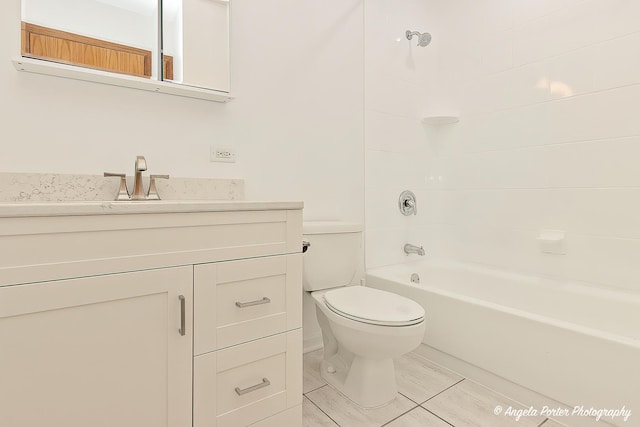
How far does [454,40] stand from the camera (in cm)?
243

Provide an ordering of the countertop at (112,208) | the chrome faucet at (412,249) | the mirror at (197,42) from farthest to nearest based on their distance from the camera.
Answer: the chrome faucet at (412,249) → the mirror at (197,42) → the countertop at (112,208)

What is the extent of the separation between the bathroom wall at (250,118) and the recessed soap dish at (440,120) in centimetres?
59

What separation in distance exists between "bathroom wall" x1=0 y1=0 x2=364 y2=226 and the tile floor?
927mm

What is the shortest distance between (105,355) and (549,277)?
2162mm

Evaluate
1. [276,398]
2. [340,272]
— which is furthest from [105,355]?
[340,272]

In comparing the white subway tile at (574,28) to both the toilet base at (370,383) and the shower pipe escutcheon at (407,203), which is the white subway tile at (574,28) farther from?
the toilet base at (370,383)

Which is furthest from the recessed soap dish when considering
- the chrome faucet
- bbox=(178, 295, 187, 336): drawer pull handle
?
bbox=(178, 295, 187, 336): drawer pull handle

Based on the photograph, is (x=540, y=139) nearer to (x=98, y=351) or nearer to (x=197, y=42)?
(x=197, y=42)

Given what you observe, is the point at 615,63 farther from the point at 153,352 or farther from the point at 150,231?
the point at 153,352

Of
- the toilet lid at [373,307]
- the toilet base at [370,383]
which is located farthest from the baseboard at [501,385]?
the toilet lid at [373,307]

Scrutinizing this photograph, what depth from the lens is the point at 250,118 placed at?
1.68 m

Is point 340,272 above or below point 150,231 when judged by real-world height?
below

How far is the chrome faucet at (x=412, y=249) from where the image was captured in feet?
7.38

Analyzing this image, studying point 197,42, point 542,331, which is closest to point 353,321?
point 542,331
